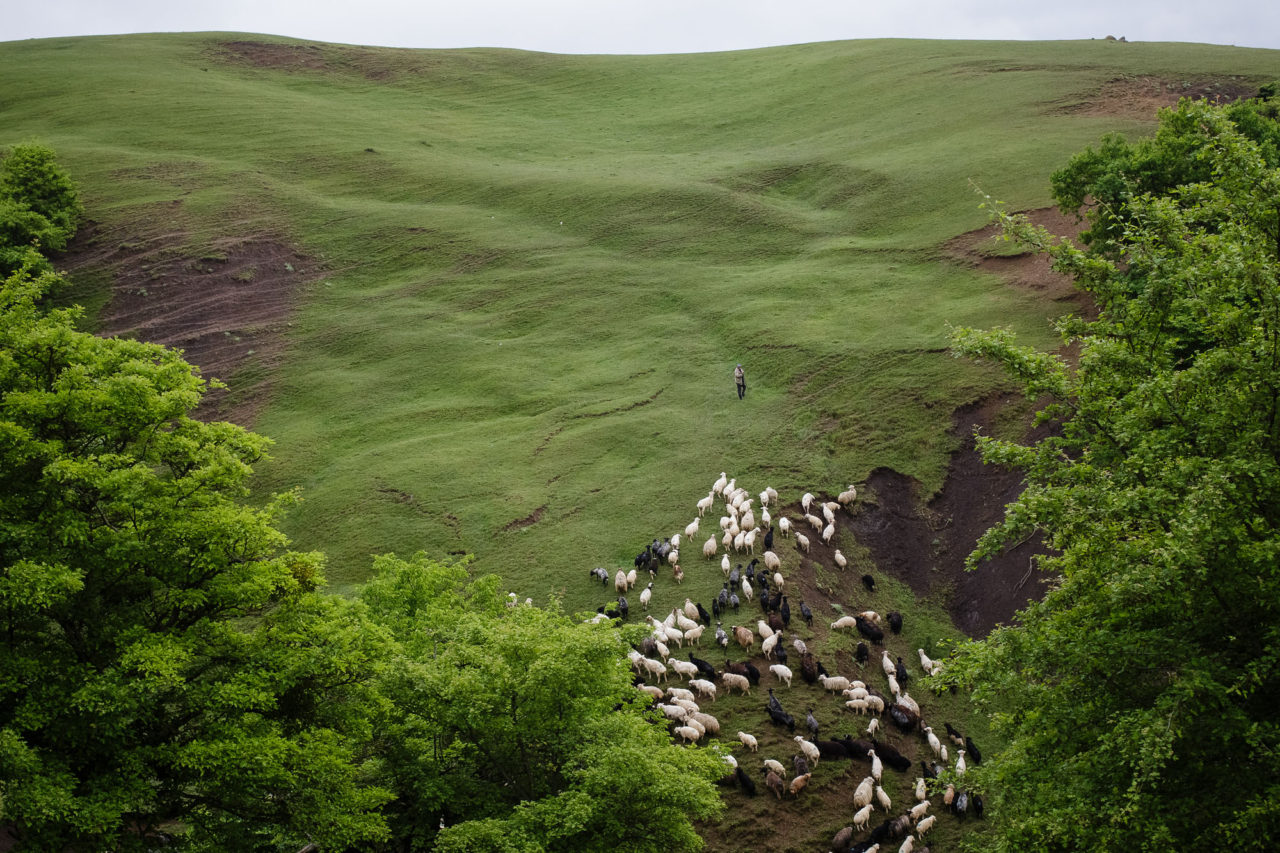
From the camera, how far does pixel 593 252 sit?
62.2 m

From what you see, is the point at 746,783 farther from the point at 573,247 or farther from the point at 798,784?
the point at 573,247

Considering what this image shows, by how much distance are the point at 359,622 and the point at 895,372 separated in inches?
1126

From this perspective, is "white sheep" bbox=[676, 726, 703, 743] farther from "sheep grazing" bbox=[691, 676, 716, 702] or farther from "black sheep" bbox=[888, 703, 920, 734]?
"black sheep" bbox=[888, 703, 920, 734]

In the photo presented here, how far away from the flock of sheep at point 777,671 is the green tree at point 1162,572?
4.04 meters

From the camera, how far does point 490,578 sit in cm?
2580

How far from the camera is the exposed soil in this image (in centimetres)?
5200

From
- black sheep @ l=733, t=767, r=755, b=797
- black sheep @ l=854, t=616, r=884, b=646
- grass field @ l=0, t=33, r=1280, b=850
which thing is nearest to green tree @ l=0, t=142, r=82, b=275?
grass field @ l=0, t=33, r=1280, b=850

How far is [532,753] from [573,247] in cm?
4722

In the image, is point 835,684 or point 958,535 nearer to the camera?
point 835,684

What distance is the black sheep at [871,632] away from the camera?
2969 centimetres

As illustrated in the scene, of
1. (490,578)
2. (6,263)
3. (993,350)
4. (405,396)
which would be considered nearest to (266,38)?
(6,263)

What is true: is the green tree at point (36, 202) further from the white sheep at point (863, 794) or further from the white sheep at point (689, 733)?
the white sheep at point (863, 794)

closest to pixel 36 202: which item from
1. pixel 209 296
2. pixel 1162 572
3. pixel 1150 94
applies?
pixel 209 296

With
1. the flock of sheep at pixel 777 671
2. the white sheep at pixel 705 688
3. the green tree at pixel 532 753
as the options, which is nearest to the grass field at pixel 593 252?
the white sheep at pixel 705 688
